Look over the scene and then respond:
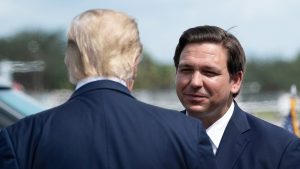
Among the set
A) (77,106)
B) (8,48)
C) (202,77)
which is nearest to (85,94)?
(77,106)

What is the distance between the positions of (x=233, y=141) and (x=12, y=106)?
2656 mm

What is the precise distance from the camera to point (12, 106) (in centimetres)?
511

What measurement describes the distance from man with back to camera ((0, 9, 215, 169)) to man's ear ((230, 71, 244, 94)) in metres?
1.04

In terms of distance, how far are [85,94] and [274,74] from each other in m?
84.2

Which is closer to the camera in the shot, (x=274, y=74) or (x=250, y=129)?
(x=250, y=129)

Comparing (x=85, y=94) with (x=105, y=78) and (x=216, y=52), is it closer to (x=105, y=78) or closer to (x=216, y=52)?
(x=105, y=78)

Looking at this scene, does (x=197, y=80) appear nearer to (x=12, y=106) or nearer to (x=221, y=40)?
(x=221, y=40)

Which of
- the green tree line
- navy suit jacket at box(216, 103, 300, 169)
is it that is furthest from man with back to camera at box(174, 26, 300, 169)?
the green tree line

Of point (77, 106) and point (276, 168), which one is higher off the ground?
point (77, 106)

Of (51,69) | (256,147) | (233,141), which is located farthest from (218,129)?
(51,69)

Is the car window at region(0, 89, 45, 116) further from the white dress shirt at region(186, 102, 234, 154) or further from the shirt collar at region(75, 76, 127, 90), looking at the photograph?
the shirt collar at region(75, 76, 127, 90)

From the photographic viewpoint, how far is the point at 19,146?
2.02 meters

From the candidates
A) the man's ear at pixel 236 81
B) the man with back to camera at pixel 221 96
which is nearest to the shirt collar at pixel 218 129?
the man with back to camera at pixel 221 96

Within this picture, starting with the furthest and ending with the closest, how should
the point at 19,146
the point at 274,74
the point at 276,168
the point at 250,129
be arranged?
the point at 274,74, the point at 250,129, the point at 276,168, the point at 19,146
